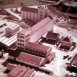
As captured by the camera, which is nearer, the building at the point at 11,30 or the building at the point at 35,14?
the building at the point at 11,30

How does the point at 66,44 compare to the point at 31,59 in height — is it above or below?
above

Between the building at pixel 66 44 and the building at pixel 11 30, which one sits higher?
the building at pixel 11 30

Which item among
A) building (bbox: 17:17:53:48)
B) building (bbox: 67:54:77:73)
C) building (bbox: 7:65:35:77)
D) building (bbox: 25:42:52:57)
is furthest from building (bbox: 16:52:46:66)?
building (bbox: 67:54:77:73)

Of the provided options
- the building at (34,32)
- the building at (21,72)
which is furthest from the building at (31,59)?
the building at (34,32)

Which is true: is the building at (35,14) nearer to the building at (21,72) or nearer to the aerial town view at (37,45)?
the aerial town view at (37,45)

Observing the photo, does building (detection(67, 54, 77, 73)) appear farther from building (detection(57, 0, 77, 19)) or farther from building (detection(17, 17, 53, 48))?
building (detection(57, 0, 77, 19))

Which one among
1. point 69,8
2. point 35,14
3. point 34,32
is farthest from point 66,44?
point 69,8

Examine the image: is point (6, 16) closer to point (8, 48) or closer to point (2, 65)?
point (8, 48)

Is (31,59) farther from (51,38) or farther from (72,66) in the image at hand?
(51,38)
